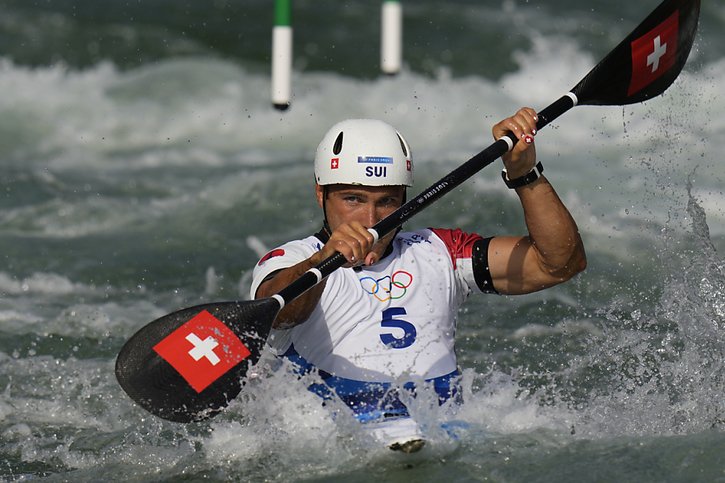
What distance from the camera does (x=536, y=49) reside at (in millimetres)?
15039

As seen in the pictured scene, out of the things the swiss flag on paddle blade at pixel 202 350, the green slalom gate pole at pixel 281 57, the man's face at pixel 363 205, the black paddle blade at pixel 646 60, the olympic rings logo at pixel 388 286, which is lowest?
the swiss flag on paddle blade at pixel 202 350

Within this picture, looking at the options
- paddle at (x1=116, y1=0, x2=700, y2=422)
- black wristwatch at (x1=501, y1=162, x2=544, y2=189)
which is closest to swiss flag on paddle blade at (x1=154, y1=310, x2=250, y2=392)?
paddle at (x1=116, y1=0, x2=700, y2=422)

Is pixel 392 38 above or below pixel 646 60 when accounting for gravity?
above

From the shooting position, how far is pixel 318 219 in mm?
9586

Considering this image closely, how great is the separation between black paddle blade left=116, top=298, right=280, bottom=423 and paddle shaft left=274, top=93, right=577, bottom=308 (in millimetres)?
98

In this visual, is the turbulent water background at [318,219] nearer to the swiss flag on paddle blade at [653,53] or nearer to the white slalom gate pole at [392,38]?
the swiss flag on paddle blade at [653,53]

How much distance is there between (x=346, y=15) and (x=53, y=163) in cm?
521

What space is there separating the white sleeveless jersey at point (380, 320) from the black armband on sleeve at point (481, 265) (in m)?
0.10

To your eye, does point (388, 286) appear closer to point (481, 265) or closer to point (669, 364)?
point (481, 265)

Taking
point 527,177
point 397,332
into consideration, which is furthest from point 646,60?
point 397,332

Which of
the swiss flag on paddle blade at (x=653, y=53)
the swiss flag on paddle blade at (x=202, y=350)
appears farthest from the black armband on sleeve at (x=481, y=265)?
the swiss flag on paddle blade at (x=653, y=53)

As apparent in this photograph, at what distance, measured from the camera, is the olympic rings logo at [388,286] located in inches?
191

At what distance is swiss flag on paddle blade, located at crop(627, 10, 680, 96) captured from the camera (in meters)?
5.59

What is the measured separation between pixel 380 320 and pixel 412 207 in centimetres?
49
